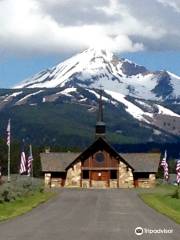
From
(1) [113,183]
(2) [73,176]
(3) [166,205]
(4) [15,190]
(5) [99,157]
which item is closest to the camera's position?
(3) [166,205]

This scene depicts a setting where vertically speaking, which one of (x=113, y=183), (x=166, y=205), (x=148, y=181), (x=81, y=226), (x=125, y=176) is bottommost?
(x=81, y=226)

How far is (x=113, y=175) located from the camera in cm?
11331

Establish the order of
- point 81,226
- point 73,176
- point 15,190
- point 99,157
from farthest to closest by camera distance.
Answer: point 99,157 → point 73,176 → point 15,190 → point 81,226

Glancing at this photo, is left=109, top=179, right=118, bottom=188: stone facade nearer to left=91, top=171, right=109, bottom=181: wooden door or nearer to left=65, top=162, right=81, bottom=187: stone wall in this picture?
left=91, top=171, right=109, bottom=181: wooden door

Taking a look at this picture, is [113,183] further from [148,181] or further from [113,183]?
[148,181]

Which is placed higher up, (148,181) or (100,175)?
(100,175)

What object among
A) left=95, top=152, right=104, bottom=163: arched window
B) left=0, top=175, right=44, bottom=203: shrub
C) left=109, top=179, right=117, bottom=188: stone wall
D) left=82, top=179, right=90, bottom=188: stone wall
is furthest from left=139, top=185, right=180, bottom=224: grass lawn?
left=95, top=152, right=104, bottom=163: arched window

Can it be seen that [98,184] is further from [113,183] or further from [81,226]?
[81,226]

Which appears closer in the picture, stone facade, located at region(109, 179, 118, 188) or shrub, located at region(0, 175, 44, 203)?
shrub, located at region(0, 175, 44, 203)

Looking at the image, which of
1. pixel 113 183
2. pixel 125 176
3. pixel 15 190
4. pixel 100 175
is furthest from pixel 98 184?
pixel 15 190

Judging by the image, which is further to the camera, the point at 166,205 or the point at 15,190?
the point at 15,190

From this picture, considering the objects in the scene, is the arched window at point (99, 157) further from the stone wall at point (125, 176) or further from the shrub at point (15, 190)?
the shrub at point (15, 190)

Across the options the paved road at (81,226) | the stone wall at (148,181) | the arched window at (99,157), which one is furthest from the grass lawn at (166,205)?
the arched window at (99,157)

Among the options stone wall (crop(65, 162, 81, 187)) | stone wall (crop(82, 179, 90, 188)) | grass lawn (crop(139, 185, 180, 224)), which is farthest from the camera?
stone wall (crop(65, 162, 81, 187))
